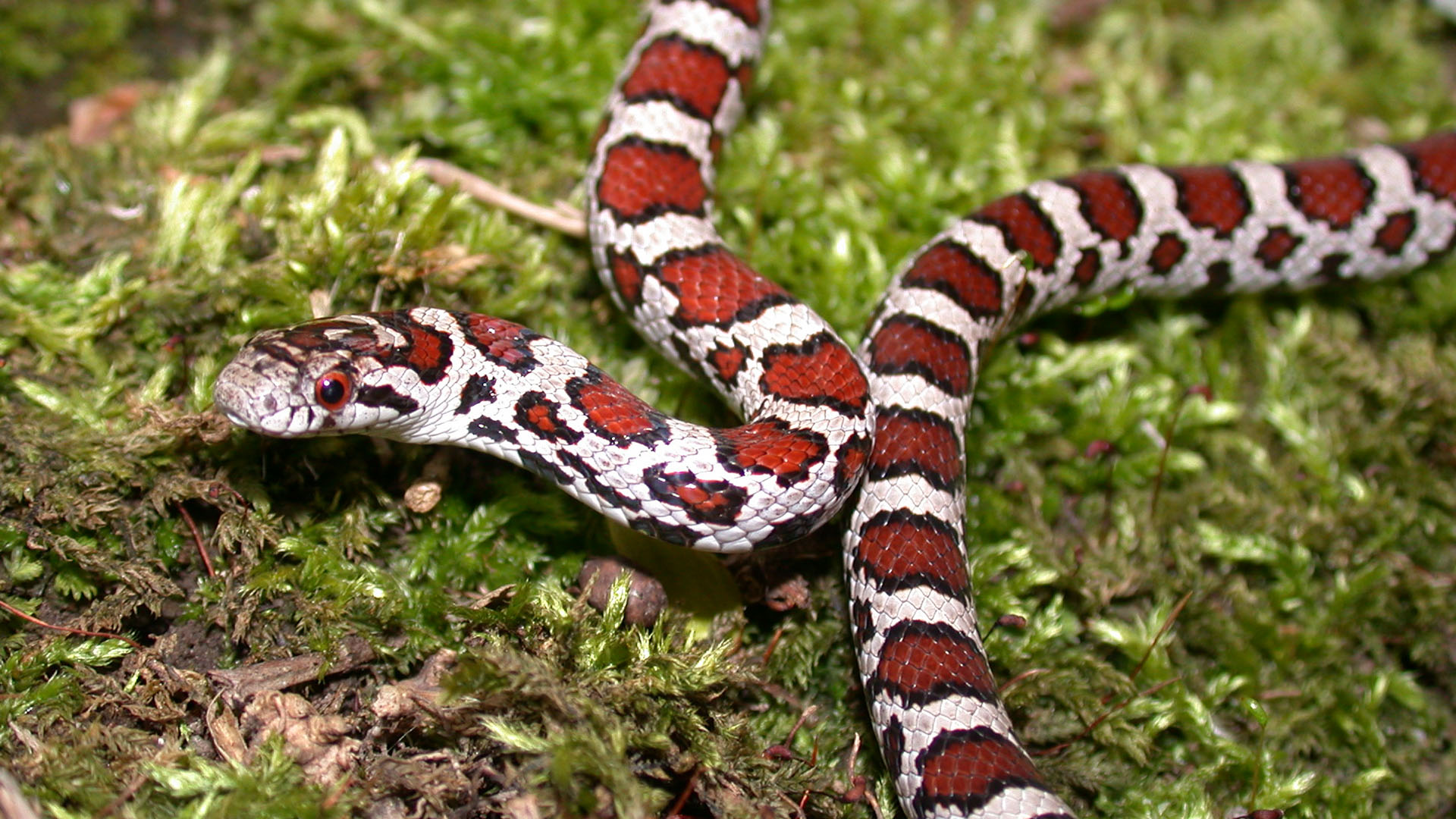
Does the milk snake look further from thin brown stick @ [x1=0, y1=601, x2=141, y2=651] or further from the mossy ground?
thin brown stick @ [x1=0, y1=601, x2=141, y2=651]

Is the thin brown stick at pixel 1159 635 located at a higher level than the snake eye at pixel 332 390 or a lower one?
lower

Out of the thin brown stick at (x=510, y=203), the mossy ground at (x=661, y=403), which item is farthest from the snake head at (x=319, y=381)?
the thin brown stick at (x=510, y=203)

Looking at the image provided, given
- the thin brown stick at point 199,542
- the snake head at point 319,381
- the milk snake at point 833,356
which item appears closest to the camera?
the snake head at point 319,381

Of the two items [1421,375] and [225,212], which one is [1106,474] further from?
[225,212]

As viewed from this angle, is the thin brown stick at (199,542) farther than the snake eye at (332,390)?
Yes

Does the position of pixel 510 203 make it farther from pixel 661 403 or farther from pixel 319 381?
pixel 319 381

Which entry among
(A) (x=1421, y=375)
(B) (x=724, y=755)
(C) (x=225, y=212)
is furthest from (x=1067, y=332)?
(C) (x=225, y=212)

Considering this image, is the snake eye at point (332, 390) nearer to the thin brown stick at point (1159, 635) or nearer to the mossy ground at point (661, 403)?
the mossy ground at point (661, 403)

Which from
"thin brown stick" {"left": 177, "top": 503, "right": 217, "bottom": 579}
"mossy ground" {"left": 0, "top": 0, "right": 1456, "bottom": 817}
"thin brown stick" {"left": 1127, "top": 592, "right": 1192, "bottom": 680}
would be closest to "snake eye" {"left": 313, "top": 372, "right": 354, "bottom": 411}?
"mossy ground" {"left": 0, "top": 0, "right": 1456, "bottom": 817}
